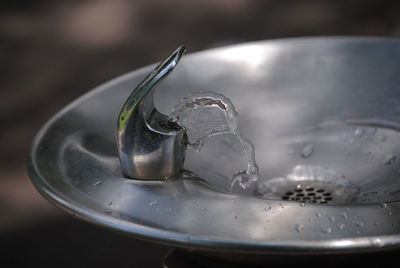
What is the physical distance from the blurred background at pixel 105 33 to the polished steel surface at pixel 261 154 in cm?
141

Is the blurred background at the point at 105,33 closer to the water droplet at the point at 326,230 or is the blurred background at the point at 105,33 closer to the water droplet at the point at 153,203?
the water droplet at the point at 153,203

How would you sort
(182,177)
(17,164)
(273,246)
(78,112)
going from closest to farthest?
(273,246), (182,177), (78,112), (17,164)

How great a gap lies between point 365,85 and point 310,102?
0.08 meters

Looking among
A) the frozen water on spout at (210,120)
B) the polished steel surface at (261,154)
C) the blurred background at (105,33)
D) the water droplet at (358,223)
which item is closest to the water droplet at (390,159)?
the polished steel surface at (261,154)

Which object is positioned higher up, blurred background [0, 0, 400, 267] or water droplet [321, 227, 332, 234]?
water droplet [321, 227, 332, 234]

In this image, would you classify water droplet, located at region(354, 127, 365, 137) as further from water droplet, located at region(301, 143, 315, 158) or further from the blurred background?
the blurred background

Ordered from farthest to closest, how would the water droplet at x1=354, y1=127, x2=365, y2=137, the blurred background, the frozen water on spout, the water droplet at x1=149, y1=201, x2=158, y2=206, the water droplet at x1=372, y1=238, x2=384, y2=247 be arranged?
the blurred background → the water droplet at x1=354, y1=127, x2=365, y2=137 → the frozen water on spout → the water droplet at x1=149, y1=201, x2=158, y2=206 → the water droplet at x1=372, y1=238, x2=384, y2=247

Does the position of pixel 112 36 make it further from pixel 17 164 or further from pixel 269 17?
pixel 17 164

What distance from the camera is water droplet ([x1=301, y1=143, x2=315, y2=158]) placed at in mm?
827

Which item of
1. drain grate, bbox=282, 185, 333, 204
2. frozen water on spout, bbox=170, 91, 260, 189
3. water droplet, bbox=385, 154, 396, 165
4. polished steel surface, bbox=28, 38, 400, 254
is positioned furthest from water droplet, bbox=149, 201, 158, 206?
water droplet, bbox=385, 154, 396, 165

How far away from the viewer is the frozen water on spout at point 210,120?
2.35 feet

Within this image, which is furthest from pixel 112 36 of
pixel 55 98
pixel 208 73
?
pixel 208 73

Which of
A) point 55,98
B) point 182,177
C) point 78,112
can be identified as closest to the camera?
point 182,177

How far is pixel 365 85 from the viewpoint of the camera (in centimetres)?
86
